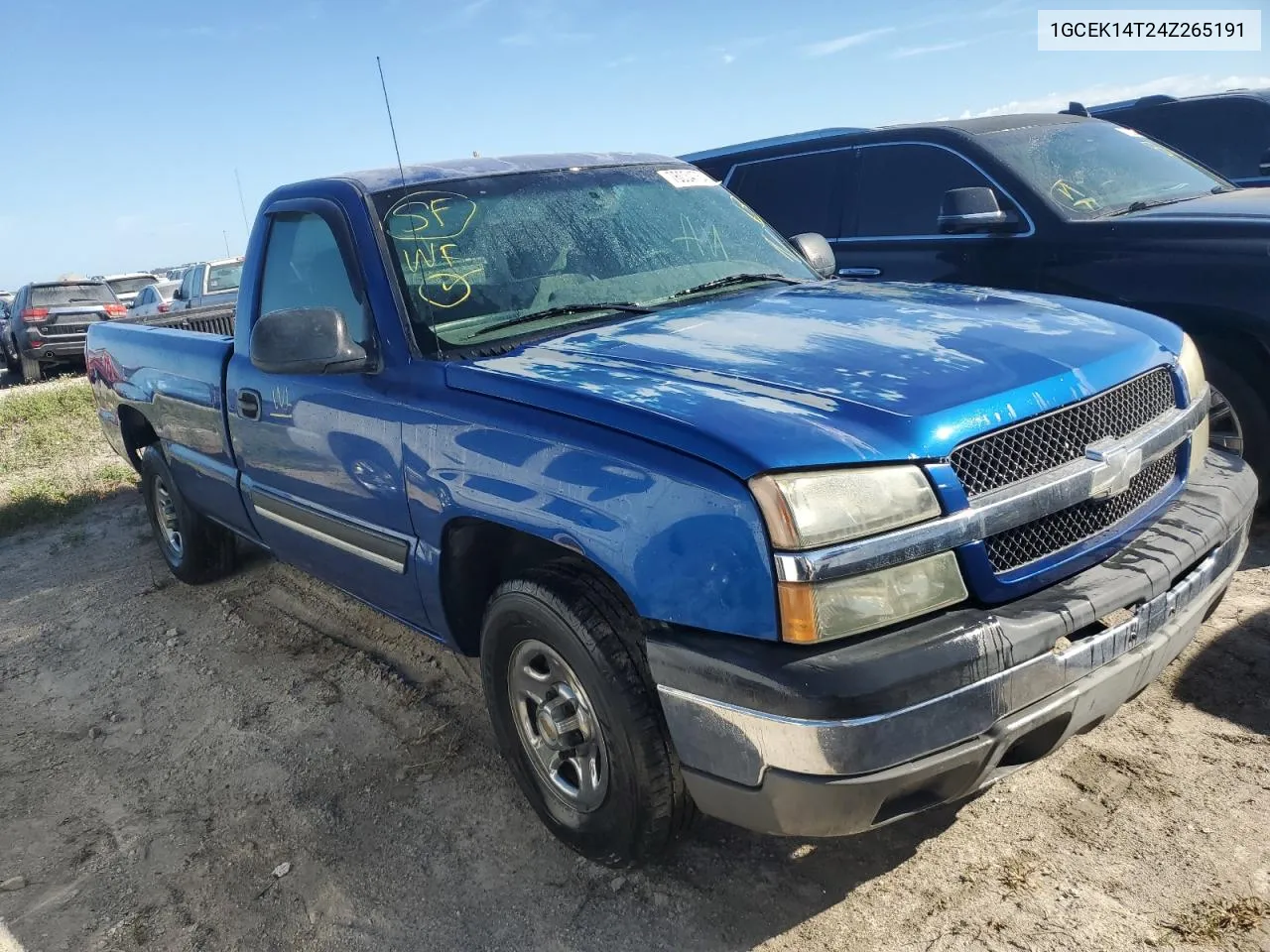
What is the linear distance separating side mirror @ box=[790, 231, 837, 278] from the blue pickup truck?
329 millimetres

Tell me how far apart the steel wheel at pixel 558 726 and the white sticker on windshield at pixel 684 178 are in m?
2.02

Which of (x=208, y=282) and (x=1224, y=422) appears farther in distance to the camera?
(x=208, y=282)

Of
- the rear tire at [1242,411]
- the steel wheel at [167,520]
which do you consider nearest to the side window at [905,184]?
the rear tire at [1242,411]

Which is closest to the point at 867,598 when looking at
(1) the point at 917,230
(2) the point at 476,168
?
(2) the point at 476,168

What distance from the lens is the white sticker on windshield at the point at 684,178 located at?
3916 millimetres

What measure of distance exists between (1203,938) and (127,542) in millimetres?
6069

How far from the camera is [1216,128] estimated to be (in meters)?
7.80

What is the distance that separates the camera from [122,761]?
3.62 m

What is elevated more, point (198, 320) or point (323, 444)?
point (198, 320)

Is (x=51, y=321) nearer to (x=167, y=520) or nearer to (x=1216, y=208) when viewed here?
(x=167, y=520)

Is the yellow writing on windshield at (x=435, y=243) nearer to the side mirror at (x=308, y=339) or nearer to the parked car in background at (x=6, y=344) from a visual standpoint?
the side mirror at (x=308, y=339)

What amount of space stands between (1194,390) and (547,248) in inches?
78.4

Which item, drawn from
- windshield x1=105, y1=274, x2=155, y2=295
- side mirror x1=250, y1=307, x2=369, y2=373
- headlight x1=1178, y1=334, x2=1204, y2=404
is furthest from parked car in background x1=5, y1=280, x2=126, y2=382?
headlight x1=1178, y1=334, x2=1204, y2=404

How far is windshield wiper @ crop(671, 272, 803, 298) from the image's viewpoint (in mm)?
3419
